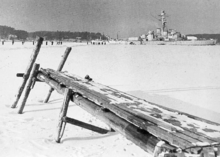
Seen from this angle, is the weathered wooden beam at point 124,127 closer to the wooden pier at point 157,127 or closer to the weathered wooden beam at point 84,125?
the wooden pier at point 157,127

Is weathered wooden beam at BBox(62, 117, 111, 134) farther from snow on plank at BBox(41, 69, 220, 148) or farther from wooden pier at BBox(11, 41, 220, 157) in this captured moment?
snow on plank at BBox(41, 69, 220, 148)

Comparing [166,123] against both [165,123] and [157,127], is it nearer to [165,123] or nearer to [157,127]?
[165,123]

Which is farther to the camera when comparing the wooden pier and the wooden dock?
the wooden dock

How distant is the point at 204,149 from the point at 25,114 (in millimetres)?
6166

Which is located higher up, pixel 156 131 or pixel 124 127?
pixel 156 131

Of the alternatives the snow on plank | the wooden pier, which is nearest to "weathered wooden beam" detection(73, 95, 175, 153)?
the wooden pier

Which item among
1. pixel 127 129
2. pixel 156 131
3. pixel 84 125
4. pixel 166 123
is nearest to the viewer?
pixel 156 131

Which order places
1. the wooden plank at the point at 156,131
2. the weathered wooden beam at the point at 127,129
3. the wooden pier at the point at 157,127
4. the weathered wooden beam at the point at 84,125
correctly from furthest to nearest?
the weathered wooden beam at the point at 84,125 < the weathered wooden beam at the point at 127,129 < the wooden plank at the point at 156,131 < the wooden pier at the point at 157,127

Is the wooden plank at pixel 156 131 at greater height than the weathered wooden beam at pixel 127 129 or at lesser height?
greater

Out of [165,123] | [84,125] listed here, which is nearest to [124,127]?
[165,123]

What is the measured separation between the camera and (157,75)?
13945mm

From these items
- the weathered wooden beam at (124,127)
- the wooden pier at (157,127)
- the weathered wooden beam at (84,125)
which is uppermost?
the wooden pier at (157,127)

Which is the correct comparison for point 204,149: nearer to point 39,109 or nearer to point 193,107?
point 193,107

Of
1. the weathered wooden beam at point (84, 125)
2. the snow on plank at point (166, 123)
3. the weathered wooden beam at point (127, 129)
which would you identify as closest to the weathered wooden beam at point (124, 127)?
the weathered wooden beam at point (127, 129)
